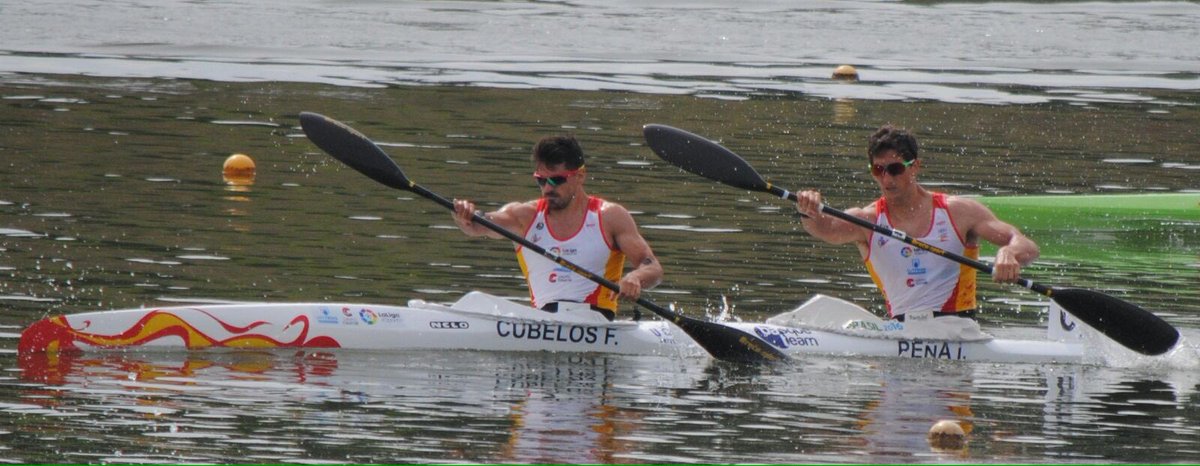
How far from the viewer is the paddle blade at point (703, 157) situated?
12469 millimetres

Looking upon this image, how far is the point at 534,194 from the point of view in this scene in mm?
19078

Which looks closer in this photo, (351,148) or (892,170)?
(892,170)

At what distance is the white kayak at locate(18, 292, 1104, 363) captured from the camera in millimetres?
11146

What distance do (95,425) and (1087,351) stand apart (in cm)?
577

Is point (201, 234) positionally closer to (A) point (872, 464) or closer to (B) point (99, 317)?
(B) point (99, 317)

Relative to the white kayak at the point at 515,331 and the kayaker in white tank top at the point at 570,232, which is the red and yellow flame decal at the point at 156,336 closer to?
the white kayak at the point at 515,331

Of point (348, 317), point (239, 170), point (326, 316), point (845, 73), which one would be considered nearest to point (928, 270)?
point (348, 317)

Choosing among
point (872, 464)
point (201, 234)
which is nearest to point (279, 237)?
point (201, 234)

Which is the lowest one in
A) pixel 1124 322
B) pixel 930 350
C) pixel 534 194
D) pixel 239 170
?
pixel 930 350

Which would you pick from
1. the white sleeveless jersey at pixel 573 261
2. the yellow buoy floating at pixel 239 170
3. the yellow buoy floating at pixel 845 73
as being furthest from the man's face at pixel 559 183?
the yellow buoy floating at pixel 845 73

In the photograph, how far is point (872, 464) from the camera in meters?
8.62

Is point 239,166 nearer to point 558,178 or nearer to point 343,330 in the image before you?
point 343,330

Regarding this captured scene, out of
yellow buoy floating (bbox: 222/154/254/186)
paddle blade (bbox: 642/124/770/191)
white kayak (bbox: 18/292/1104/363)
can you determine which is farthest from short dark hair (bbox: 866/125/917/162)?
yellow buoy floating (bbox: 222/154/254/186)

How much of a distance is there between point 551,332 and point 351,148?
1.76 m
